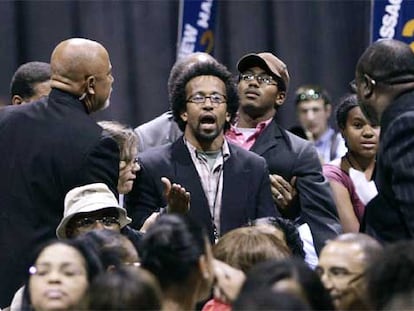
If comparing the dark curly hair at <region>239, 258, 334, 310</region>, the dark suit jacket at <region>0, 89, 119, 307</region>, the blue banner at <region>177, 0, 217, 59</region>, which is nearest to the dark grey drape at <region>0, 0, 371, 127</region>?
the blue banner at <region>177, 0, 217, 59</region>

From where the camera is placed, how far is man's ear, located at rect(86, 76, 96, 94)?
5531 millimetres

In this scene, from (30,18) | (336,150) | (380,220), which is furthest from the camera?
(30,18)

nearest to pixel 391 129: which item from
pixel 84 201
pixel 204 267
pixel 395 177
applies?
pixel 395 177

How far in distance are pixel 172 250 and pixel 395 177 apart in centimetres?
102

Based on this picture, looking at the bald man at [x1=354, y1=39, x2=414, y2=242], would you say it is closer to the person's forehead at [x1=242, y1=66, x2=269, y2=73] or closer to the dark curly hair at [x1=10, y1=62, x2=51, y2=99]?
the person's forehead at [x1=242, y1=66, x2=269, y2=73]

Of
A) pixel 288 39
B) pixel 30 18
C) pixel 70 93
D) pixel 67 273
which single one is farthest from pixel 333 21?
pixel 67 273

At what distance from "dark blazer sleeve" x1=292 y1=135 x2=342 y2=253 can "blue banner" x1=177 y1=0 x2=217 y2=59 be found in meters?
1.98

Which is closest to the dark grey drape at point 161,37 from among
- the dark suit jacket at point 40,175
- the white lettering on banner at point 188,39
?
the white lettering on banner at point 188,39

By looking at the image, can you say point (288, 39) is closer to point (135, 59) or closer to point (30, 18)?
point (135, 59)

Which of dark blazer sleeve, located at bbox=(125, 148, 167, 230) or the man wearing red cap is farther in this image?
the man wearing red cap

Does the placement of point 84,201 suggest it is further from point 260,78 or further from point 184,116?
point 260,78

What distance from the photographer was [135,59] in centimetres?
923

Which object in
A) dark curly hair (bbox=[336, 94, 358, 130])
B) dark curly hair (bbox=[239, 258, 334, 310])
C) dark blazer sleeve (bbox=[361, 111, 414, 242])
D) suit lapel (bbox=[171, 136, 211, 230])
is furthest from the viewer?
dark curly hair (bbox=[336, 94, 358, 130])

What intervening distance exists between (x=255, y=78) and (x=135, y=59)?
2889 mm
